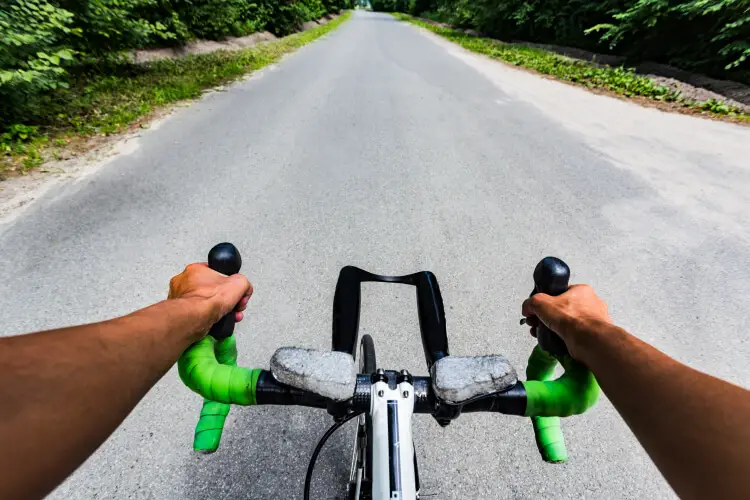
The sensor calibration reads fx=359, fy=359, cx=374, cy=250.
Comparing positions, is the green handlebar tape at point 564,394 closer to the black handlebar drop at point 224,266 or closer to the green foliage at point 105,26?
the black handlebar drop at point 224,266

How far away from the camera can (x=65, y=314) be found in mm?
2100

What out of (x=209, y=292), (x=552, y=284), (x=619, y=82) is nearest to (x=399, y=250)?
(x=552, y=284)

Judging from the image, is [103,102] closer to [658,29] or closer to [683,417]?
[683,417]

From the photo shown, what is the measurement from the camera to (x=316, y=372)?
733 millimetres

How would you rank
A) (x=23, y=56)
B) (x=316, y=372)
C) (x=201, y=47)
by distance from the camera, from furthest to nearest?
1. (x=201, y=47)
2. (x=23, y=56)
3. (x=316, y=372)

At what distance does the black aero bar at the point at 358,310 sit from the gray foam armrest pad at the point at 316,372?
1.46 ft

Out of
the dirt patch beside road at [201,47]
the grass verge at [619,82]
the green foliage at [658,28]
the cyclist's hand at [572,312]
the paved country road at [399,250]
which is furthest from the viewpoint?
the dirt patch beside road at [201,47]

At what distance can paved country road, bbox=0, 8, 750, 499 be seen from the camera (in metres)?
1.50

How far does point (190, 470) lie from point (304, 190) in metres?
2.67

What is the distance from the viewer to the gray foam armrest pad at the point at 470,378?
74 centimetres

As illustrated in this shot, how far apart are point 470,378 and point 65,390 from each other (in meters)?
0.70

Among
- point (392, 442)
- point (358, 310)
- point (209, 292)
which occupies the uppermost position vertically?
point (209, 292)

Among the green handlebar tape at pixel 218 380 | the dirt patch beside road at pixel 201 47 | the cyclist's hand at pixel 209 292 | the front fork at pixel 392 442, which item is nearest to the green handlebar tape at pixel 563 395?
the front fork at pixel 392 442

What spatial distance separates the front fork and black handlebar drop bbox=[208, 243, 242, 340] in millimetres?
459
